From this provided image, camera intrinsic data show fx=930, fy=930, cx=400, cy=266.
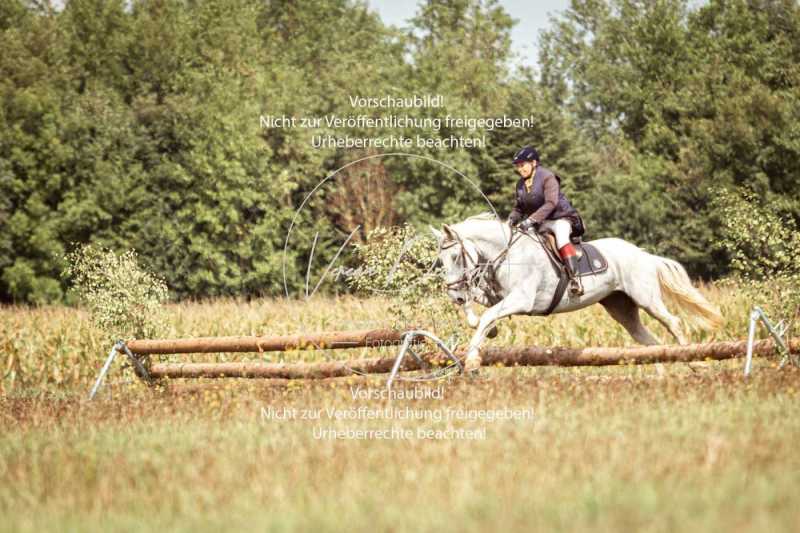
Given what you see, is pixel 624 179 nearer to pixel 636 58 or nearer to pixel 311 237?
pixel 636 58

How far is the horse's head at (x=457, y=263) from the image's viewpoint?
10703 mm

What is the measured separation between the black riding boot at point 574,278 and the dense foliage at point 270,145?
11.3m

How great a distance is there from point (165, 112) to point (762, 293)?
26.1 metres

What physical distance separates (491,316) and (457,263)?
736 millimetres

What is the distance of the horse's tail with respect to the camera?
12562mm

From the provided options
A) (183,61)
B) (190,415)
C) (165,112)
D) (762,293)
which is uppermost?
(183,61)

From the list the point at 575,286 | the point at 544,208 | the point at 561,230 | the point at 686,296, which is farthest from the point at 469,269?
the point at 686,296

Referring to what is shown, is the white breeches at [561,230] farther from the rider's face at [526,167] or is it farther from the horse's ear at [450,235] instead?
the horse's ear at [450,235]

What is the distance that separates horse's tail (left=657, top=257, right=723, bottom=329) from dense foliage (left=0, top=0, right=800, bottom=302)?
1078 centimetres

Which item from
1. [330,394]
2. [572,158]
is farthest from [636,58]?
[330,394]

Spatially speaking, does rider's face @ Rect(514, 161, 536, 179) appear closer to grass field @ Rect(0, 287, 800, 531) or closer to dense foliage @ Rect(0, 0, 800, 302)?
grass field @ Rect(0, 287, 800, 531)

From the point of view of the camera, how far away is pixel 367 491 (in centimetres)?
583

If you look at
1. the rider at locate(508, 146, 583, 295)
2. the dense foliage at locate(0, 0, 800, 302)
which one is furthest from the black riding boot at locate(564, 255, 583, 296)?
the dense foliage at locate(0, 0, 800, 302)

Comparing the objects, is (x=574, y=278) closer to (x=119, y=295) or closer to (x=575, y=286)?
(x=575, y=286)
